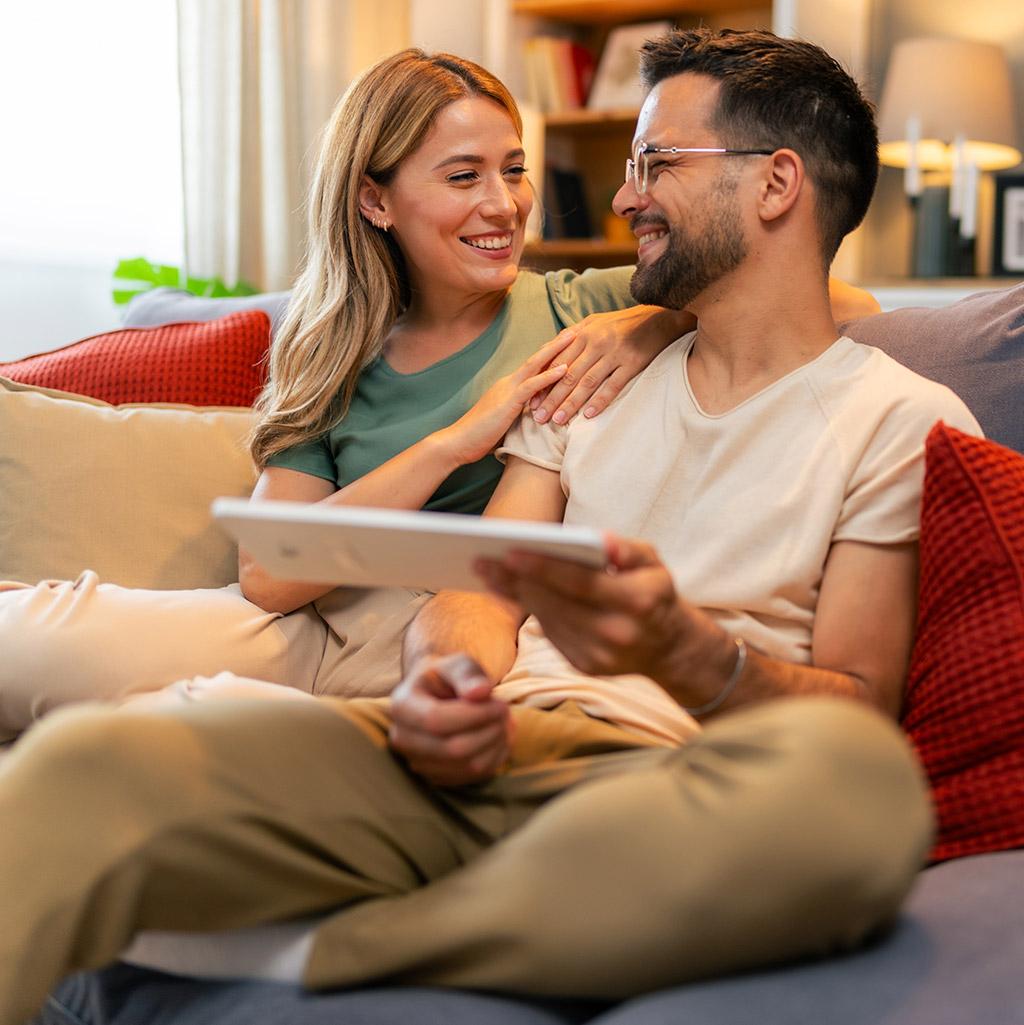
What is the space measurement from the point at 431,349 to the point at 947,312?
26.6 inches

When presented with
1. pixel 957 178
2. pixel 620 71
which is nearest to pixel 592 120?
pixel 620 71

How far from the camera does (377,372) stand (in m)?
1.80

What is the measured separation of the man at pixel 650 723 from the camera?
0.89 m

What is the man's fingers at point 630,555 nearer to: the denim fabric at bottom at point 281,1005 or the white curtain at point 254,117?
the denim fabric at bottom at point 281,1005

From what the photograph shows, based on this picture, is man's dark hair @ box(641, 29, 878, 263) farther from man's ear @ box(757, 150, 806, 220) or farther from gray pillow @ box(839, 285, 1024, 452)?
gray pillow @ box(839, 285, 1024, 452)

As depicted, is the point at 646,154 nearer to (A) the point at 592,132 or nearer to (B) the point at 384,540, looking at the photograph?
(B) the point at 384,540

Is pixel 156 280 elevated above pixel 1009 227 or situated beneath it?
situated beneath

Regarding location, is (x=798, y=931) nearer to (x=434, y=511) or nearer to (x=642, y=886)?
(x=642, y=886)

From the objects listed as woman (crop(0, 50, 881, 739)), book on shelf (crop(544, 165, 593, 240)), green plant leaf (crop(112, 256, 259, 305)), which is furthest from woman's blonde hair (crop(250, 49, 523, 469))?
book on shelf (crop(544, 165, 593, 240))

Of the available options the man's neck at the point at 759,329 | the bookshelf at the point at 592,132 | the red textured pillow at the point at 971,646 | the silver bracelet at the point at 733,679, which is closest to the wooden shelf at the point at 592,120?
the bookshelf at the point at 592,132

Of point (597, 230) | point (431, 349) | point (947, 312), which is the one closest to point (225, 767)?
point (431, 349)

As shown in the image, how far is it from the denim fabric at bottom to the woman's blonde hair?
85 centimetres

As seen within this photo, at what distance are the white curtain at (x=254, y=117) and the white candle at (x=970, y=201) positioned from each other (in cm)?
189

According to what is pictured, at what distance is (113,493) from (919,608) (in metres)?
1.16
